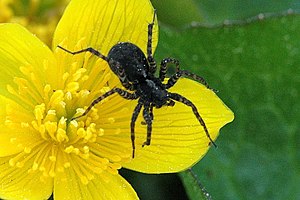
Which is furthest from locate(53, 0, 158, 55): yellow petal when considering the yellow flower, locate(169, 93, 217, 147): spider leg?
locate(169, 93, 217, 147): spider leg

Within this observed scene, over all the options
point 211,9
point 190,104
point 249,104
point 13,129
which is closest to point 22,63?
point 13,129

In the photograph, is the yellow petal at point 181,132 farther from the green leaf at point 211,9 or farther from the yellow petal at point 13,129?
the green leaf at point 211,9

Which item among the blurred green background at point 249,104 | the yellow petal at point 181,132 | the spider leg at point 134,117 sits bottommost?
the blurred green background at point 249,104

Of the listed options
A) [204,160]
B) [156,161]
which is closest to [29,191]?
[156,161]

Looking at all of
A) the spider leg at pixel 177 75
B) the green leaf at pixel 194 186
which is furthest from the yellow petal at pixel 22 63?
the green leaf at pixel 194 186

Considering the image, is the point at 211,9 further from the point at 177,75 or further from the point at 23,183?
the point at 23,183
